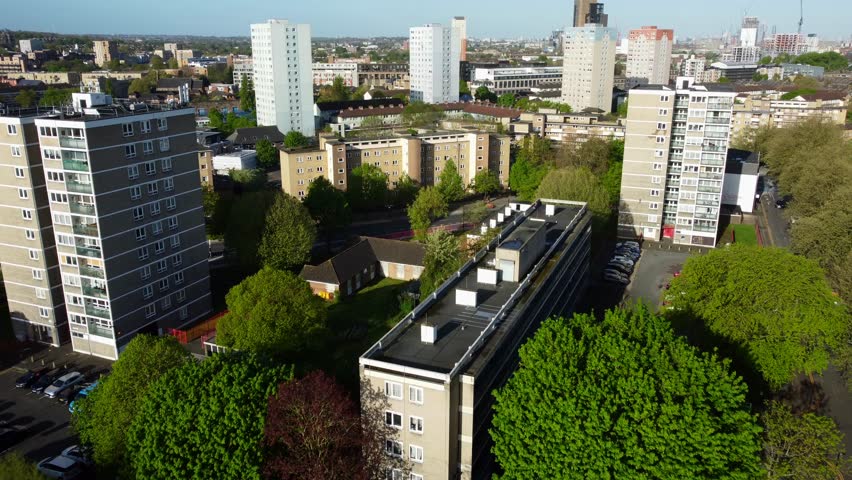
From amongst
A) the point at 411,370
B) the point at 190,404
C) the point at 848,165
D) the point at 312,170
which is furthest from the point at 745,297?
the point at 312,170

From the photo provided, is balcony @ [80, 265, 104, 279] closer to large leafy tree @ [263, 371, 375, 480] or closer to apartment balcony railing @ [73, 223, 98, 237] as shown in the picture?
apartment balcony railing @ [73, 223, 98, 237]

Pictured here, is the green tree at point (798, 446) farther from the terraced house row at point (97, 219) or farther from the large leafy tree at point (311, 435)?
the terraced house row at point (97, 219)

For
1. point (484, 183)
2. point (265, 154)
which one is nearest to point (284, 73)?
point (265, 154)

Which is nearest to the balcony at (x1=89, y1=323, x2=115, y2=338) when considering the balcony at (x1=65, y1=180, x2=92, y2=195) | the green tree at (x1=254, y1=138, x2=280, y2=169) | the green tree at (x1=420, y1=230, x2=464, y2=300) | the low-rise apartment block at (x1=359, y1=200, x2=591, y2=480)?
the balcony at (x1=65, y1=180, x2=92, y2=195)

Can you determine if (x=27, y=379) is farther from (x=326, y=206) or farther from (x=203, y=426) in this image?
(x=326, y=206)

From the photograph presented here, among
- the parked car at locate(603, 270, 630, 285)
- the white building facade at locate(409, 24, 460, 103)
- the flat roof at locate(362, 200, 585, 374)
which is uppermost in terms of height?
the white building facade at locate(409, 24, 460, 103)
